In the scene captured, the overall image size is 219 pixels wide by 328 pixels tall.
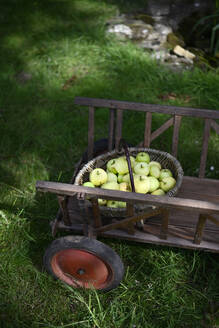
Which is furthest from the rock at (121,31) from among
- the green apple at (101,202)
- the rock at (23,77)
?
the green apple at (101,202)

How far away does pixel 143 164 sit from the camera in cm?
248

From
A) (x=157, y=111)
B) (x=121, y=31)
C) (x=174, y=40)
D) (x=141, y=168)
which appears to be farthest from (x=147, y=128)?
(x=121, y=31)

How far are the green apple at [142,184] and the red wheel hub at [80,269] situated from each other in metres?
0.48

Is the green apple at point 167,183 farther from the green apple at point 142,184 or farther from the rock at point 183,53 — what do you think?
the rock at point 183,53

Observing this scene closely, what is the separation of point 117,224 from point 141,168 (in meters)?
0.47

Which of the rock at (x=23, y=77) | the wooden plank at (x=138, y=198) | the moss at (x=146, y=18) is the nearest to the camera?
the wooden plank at (x=138, y=198)

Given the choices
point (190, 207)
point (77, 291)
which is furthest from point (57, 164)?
point (190, 207)

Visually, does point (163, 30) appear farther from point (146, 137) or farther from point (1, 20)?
point (146, 137)

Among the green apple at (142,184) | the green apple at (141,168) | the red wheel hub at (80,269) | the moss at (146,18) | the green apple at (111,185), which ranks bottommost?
the red wheel hub at (80,269)

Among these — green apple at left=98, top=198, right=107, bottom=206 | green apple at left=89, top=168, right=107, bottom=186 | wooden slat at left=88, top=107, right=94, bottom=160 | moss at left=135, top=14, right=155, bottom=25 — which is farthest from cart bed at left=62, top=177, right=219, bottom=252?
moss at left=135, top=14, right=155, bottom=25

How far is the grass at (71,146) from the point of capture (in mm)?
2389

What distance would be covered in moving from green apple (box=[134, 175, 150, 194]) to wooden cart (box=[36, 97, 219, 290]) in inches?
7.6

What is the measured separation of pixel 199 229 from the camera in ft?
6.97

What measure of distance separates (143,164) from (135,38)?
2.83 m
